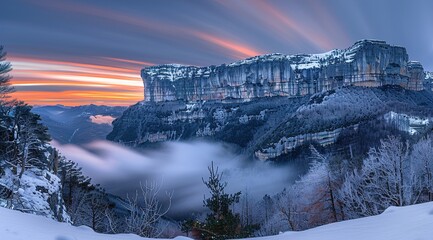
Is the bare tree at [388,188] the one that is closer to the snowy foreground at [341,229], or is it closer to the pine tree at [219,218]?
the pine tree at [219,218]

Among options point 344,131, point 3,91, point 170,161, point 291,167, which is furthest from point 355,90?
point 3,91

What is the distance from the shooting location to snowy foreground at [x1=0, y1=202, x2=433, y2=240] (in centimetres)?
574

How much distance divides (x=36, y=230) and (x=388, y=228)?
24.7ft

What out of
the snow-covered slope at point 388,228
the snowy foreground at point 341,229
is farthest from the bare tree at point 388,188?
the snowy foreground at point 341,229

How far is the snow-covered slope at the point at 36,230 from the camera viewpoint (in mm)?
5855

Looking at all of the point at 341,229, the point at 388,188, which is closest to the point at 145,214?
the point at 341,229

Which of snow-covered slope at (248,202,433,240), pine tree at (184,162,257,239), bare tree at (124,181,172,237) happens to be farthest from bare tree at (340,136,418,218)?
bare tree at (124,181,172,237)

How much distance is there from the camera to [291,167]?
312ft

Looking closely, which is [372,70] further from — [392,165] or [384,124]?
[392,165]

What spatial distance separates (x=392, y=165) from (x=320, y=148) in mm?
85290

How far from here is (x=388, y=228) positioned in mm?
6328

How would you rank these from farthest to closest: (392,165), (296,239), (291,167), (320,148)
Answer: (320,148) → (291,167) → (392,165) → (296,239)

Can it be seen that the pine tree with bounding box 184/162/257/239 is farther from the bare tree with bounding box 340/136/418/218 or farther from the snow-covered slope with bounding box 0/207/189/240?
the snow-covered slope with bounding box 0/207/189/240

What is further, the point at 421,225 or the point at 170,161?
the point at 170,161
